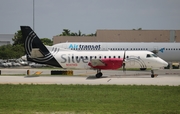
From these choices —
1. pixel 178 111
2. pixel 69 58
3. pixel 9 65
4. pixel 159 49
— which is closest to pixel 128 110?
pixel 178 111

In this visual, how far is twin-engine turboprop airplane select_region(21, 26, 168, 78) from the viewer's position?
109ft

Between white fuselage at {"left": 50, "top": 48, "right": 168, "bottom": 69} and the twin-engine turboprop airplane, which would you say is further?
white fuselage at {"left": 50, "top": 48, "right": 168, "bottom": 69}

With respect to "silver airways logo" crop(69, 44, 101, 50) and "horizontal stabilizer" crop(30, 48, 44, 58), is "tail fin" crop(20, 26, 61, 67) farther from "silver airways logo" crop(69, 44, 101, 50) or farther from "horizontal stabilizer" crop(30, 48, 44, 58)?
"silver airways logo" crop(69, 44, 101, 50)

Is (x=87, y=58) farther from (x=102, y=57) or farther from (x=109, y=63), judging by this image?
(x=109, y=63)

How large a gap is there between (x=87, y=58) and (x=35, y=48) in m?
5.83

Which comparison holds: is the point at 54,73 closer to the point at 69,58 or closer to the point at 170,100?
the point at 69,58

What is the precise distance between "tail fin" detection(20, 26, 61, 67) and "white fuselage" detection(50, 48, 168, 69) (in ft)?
2.14

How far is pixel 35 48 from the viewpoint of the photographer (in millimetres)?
34750

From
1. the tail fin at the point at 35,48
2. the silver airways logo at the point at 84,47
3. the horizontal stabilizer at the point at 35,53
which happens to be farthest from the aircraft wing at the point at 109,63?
the silver airways logo at the point at 84,47

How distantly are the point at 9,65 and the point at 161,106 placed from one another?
4982 centimetres

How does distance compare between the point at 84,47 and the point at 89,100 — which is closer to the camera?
the point at 89,100

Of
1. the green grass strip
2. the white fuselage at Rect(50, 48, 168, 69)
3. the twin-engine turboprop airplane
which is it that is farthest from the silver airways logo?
the green grass strip

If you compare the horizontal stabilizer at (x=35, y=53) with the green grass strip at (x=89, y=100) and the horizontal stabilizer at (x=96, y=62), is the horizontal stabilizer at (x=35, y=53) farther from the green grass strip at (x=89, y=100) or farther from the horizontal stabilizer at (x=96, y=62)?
the green grass strip at (x=89, y=100)

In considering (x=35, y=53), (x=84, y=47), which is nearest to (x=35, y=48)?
(x=35, y=53)
